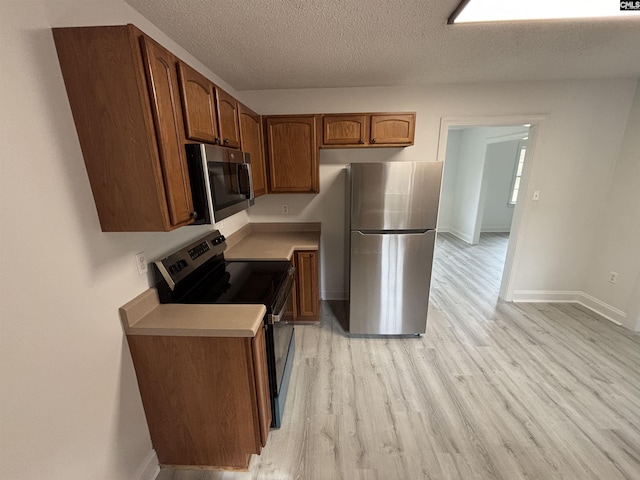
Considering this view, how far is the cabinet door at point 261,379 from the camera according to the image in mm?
1244

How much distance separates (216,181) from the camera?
1350 millimetres

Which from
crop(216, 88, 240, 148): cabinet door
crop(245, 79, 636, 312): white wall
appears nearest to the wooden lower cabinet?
crop(216, 88, 240, 148): cabinet door

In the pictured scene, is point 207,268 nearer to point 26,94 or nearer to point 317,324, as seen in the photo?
point 26,94

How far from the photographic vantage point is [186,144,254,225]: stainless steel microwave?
1.21 meters

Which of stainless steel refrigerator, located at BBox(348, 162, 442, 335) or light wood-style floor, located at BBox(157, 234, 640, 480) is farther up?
stainless steel refrigerator, located at BBox(348, 162, 442, 335)

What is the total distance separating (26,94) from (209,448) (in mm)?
1730

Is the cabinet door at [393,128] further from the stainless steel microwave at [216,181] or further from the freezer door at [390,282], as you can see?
the stainless steel microwave at [216,181]

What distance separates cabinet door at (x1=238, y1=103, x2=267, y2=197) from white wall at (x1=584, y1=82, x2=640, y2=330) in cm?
373

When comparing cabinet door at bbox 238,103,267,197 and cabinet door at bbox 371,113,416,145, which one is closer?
cabinet door at bbox 238,103,267,197

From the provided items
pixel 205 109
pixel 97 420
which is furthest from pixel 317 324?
pixel 205 109

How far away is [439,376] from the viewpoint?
205 centimetres

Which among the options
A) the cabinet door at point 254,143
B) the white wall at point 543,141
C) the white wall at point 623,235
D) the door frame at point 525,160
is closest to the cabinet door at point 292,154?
the cabinet door at point 254,143

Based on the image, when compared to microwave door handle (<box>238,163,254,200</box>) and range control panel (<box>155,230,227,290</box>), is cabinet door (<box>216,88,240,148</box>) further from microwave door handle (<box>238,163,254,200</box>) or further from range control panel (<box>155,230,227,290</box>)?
range control panel (<box>155,230,227,290</box>)

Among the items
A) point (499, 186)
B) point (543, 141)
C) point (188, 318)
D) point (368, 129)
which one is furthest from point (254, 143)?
point (499, 186)
